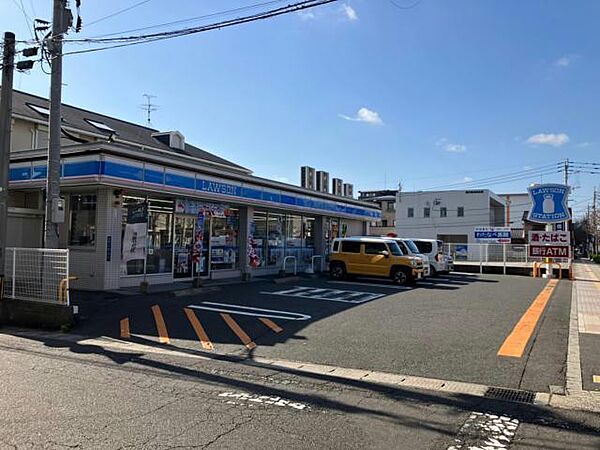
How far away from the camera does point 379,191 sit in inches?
3893

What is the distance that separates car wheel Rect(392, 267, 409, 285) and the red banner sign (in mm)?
7964

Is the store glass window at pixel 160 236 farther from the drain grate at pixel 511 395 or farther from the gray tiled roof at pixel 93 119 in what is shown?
the drain grate at pixel 511 395

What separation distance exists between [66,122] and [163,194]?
769cm

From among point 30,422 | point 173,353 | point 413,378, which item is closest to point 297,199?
point 173,353

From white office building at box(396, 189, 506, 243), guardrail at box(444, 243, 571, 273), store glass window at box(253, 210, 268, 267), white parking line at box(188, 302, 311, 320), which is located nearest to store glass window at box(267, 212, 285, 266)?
store glass window at box(253, 210, 268, 267)

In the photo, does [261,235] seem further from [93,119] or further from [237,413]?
[237,413]

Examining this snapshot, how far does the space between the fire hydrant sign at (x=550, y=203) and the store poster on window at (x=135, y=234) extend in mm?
16972

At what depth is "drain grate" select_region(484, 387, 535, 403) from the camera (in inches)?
225

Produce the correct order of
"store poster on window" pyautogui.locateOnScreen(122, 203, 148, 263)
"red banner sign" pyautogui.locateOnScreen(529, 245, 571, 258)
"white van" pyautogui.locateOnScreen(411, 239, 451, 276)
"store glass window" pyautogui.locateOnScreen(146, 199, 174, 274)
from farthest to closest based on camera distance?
"white van" pyautogui.locateOnScreen(411, 239, 451, 276), "red banner sign" pyautogui.locateOnScreen(529, 245, 571, 258), "store glass window" pyautogui.locateOnScreen(146, 199, 174, 274), "store poster on window" pyautogui.locateOnScreen(122, 203, 148, 263)

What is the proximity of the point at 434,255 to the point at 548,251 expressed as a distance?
5041 millimetres

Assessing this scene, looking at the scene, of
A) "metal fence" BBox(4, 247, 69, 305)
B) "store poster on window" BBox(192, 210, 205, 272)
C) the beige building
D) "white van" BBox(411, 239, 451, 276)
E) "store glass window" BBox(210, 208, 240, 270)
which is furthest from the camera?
"white van" BBox(411, 239, 451, 276)

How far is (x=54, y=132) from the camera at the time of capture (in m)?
11.0

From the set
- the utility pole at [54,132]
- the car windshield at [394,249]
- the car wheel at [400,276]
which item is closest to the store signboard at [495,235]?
the car windshield at [394,249]

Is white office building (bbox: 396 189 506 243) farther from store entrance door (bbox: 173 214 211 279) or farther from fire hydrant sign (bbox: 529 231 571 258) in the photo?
store entrance door (bbox: 173 214 211 279)
